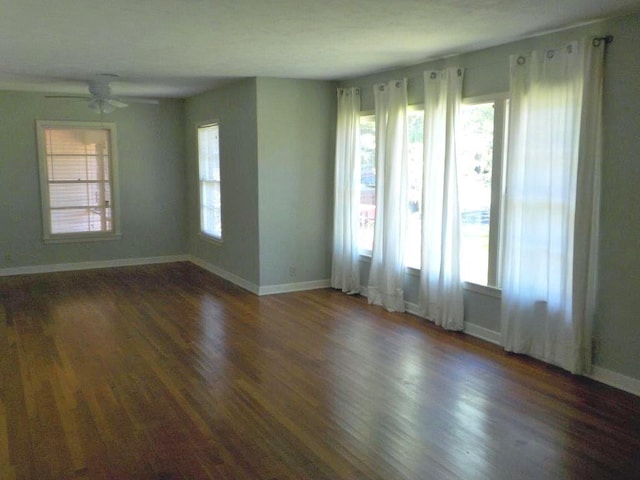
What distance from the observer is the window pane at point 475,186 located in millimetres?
4879

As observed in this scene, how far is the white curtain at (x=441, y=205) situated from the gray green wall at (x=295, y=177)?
1794 millimetres

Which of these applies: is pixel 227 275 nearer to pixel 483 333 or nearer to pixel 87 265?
pixel 87 265

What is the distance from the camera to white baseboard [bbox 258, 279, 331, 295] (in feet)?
21.9

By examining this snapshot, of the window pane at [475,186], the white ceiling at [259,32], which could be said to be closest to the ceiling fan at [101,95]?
the white ceiling at [259,32]

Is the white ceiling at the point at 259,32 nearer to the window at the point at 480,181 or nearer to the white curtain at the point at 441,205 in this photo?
the white curtain at the point at 441,205

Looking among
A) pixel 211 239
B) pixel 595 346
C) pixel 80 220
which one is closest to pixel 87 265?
pixel 80 220

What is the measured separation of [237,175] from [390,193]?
7.03 ft

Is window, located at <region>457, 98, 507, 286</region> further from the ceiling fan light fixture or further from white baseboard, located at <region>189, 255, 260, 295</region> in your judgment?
the ceiling fan light fixture

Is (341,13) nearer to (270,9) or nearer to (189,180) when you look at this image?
(270,9)

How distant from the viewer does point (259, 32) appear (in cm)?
409

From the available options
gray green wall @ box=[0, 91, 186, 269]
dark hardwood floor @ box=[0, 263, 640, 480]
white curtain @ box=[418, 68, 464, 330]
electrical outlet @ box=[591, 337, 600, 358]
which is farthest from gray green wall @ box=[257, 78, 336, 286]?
electrical outlet @ box=[591, 337, 600, 358]

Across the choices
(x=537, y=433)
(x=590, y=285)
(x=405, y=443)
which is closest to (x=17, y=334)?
(x=405, y=443)

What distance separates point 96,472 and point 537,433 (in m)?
2.38

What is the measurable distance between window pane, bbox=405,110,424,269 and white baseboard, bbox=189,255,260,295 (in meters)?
1.97
